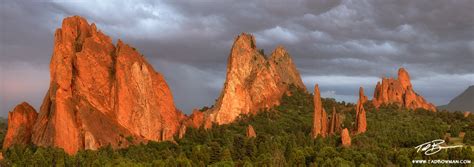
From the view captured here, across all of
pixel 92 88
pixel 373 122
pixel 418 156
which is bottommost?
pixel 418 156

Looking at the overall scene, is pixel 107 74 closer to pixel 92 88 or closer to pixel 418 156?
pixel 92 88

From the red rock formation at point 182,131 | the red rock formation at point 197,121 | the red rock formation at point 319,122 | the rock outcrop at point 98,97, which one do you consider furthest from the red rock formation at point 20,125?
the red rock formation at point 319,122

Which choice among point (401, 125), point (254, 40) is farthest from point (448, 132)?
point (254, 40)

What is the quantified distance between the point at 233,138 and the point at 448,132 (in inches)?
2395

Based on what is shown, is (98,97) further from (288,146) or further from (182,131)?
(288,146)

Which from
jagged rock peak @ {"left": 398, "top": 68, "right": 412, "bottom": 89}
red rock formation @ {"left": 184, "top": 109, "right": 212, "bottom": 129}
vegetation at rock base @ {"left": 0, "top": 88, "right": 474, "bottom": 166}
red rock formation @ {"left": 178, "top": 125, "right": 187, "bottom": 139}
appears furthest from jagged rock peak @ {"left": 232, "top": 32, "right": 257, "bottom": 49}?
jagged rock peak @ {"left": 398, "top": 68, "right": 412, "bottom": 89}

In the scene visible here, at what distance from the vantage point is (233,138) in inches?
5566

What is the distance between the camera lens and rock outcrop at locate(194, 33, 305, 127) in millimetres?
171875

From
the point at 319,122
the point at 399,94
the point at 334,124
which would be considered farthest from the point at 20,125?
the point at 399,94

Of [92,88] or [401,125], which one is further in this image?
[401,125]

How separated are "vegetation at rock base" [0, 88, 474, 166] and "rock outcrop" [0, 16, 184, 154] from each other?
5.02 metres

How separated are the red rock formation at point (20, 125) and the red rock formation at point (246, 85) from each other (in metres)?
53.8

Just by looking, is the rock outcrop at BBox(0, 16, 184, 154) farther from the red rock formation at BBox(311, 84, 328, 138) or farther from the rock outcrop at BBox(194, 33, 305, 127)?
the red rock formation at BBox(311, 84, 328, 138)

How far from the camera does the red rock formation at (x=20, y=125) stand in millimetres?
124750
